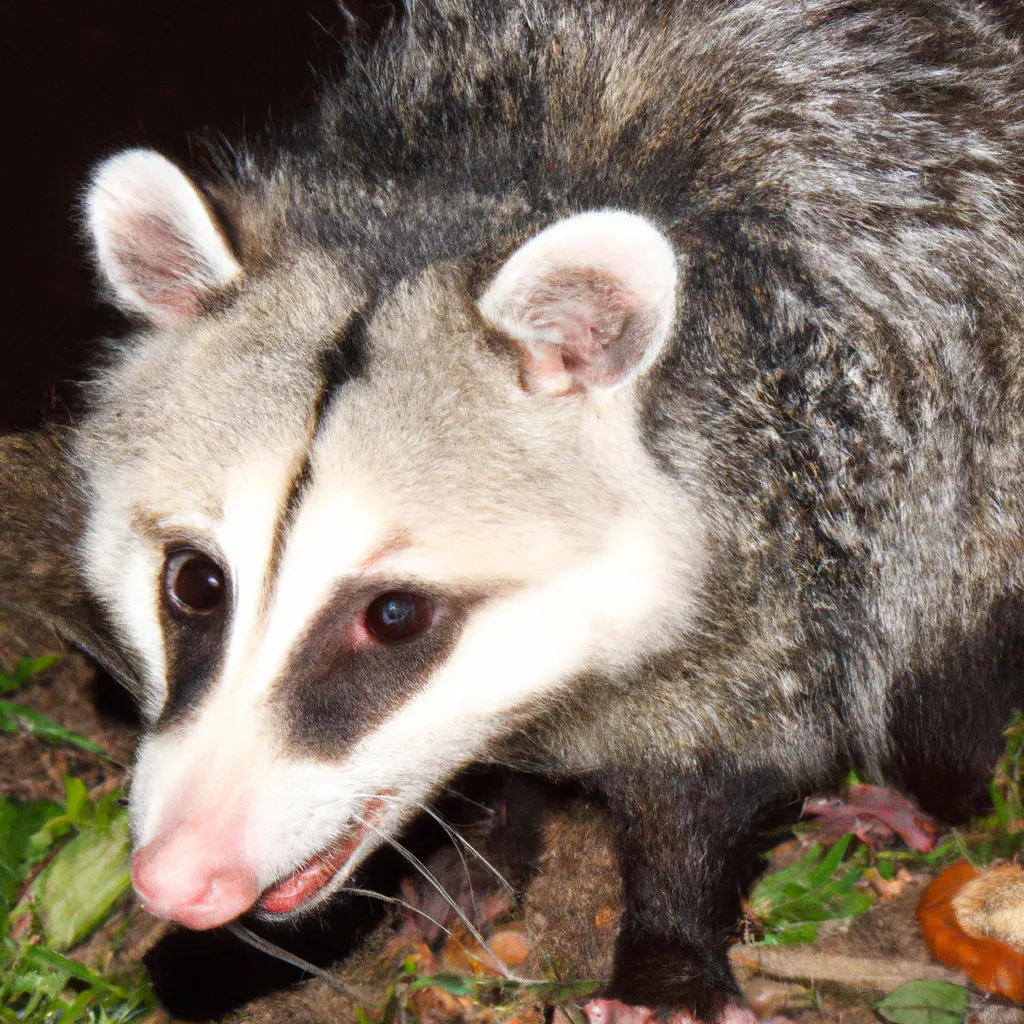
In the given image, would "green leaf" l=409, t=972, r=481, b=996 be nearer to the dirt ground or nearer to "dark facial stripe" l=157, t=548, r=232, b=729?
the dirt ground

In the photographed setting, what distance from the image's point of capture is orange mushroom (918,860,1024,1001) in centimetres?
323

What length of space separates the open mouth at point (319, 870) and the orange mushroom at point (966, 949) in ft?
5.62

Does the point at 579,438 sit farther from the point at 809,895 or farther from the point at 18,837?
the point at 18,837

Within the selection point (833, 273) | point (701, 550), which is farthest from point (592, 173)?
point (701, 550)

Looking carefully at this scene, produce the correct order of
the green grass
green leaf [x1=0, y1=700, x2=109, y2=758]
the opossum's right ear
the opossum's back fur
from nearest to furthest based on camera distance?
the opossum's right ear < the opossum's back fur < the green grass < green leaf [x1=0, y1=700, x2=109, y2=758]

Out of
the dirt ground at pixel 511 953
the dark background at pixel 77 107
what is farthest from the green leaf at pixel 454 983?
the dark background at pixel 77 107

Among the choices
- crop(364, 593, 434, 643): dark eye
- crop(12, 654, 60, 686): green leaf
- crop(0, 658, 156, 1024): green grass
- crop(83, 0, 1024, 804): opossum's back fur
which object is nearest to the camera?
crop(364, 593, 434, 643): dark eye

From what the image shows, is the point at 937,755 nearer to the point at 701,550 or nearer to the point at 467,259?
the point at 701,550

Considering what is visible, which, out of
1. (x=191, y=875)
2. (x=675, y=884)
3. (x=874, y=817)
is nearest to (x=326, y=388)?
(x=191, y=875)

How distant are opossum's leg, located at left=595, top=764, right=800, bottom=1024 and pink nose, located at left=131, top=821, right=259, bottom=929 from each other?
122cm

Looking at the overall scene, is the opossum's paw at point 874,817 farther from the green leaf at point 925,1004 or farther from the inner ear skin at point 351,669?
the inner ear skin at point 351,669

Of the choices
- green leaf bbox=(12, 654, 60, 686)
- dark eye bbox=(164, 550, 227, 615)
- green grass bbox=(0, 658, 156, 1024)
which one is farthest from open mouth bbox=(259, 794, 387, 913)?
green leaf bbox=(12, 654, 60, 686)

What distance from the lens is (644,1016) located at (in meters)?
3.24

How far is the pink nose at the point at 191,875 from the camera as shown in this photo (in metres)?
2.26
